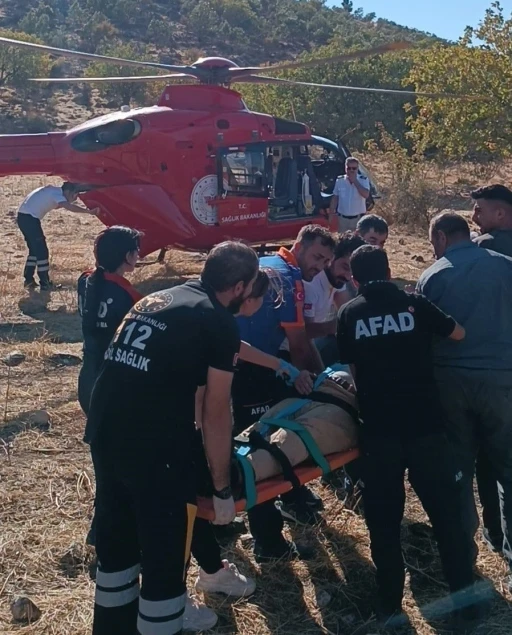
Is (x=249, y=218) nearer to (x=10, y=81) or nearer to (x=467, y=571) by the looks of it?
(x=467, y=571)

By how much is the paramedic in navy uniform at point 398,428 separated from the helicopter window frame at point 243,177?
6812 millimetres

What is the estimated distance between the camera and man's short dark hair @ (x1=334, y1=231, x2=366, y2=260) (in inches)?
189

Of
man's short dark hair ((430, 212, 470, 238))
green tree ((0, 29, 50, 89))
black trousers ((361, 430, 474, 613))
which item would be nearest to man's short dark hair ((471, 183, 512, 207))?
man's short dark hair ((430, 212, 470, 238))

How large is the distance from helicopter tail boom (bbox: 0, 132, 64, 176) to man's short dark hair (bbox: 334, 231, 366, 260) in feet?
20.0

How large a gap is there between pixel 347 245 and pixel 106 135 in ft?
20.0

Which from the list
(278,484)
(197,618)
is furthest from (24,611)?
(278,484)

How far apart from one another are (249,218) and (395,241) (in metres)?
3.79

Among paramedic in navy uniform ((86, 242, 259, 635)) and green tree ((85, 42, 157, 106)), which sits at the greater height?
green tree ((85, 42, 157, 106))

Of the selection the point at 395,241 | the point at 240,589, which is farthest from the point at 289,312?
the point at 395,241

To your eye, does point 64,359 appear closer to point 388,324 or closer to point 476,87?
point 388,324

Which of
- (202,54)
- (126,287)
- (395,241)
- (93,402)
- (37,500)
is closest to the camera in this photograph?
(93,402)

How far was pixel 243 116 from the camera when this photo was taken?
10570 millimetres

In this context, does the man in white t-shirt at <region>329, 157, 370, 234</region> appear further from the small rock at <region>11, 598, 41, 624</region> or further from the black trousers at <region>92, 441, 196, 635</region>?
the black trousers at <region>92, 441, 196, 635</region>

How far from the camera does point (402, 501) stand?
3.84 meters
